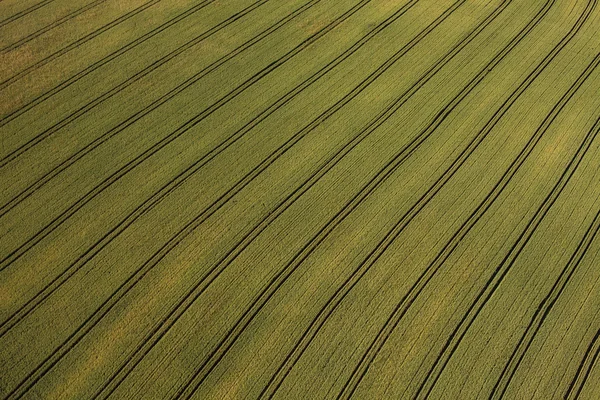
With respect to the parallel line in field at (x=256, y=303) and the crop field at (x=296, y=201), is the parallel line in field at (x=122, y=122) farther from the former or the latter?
the parallel line in field at (x=256, y=303)

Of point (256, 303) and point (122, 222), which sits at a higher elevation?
point (122, 222)

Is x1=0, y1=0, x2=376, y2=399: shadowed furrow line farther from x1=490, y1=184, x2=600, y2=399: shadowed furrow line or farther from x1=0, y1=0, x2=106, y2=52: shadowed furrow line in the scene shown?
x1=490, y1=184, x2=600, y2=399: shadowed furrow line

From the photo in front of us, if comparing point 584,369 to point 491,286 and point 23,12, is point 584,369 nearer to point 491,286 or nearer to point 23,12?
point 491,286

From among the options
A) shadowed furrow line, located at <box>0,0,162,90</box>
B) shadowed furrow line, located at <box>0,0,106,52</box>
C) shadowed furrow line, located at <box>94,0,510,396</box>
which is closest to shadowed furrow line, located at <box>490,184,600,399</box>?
shadowed furrow line, located at <box>94,0,510,396</box>

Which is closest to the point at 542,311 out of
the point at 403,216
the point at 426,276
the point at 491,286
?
the point at 491,286

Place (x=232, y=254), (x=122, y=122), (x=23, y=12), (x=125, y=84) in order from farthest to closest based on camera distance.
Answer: (x=23, y=12), (x=125, y=84), (x=122, y=122), (x=232, y=254)
